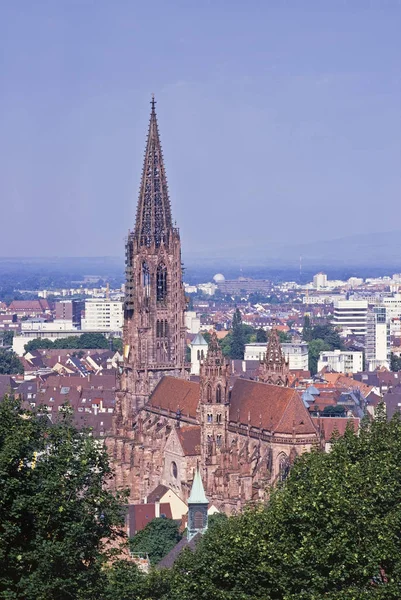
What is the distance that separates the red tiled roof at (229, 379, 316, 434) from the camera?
9300cm

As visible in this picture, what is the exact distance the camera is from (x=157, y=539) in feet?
265

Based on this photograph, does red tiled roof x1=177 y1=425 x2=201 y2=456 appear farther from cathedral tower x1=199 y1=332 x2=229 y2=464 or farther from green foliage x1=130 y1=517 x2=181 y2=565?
green foliage x1=130 y1=517 x2=181 y2=565

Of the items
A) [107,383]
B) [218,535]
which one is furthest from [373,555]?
[107,383]

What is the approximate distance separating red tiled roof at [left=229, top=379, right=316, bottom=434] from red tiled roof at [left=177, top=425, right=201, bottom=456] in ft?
10.9

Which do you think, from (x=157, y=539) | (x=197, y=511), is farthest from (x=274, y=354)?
(x=197, y=511)

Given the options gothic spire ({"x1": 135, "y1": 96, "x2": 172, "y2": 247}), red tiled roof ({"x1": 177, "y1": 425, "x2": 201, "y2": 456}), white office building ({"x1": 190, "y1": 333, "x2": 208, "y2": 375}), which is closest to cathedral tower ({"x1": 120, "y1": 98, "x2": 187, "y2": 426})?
gothic spire ({"x1": 135, "y1": 96, "x2": 172, "y2": 247})

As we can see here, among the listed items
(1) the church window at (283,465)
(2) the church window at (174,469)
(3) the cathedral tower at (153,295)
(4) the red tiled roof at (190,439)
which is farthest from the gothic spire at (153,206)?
(1) the church window at (283,465)

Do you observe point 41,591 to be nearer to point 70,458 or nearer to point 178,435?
point 70,458

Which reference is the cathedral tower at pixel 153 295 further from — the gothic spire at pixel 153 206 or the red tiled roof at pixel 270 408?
the red tiled roof at pixel 270 408

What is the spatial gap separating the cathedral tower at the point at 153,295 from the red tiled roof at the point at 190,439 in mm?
13878

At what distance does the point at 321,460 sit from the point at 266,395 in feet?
117

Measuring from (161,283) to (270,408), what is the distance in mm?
22064

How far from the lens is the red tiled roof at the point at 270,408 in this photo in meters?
93.0

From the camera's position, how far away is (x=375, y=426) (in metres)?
69.5
